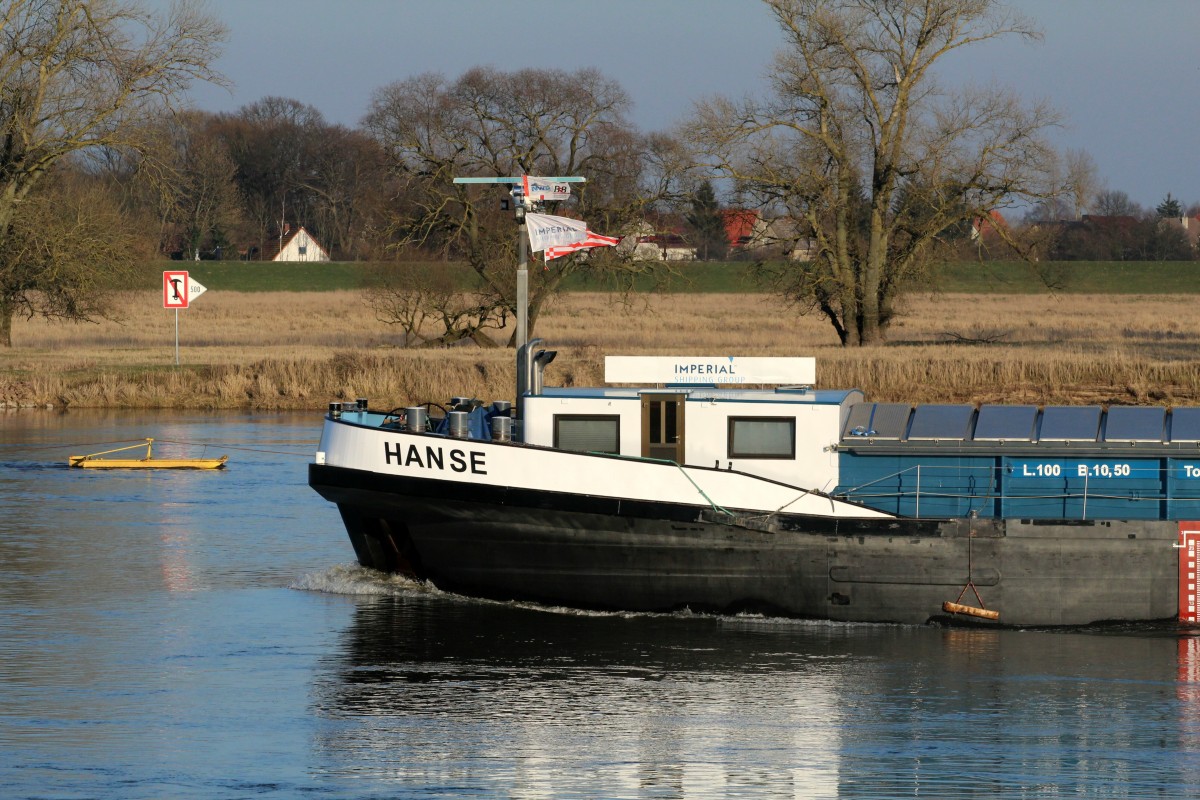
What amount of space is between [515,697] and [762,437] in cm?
552

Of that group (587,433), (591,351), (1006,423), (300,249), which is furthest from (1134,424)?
(300,249)

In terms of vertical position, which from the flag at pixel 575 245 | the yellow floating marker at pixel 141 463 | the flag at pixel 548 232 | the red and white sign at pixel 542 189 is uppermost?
the red and white sign at pixel 542 189

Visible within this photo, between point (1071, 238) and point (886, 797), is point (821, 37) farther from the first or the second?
point (1071, 238)

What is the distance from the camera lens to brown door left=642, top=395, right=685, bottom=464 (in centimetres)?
1975

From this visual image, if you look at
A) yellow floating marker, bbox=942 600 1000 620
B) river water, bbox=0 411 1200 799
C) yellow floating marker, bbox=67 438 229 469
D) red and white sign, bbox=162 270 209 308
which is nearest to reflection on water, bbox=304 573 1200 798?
river water, bbox=0 411 1200 799

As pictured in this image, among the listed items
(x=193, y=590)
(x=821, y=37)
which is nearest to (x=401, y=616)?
(x=193, y=590)

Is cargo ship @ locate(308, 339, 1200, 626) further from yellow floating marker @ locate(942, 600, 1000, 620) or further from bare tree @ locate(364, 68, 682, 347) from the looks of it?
bare tree @ locate(364, 68, 682, 347)

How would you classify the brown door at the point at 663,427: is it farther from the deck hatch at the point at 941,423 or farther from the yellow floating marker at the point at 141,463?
the yellow floating marker at the point at 141,463

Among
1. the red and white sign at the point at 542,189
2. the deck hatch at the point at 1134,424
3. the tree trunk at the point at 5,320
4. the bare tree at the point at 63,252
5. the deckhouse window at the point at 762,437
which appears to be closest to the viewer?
the deck hatch at the point at 1134,424

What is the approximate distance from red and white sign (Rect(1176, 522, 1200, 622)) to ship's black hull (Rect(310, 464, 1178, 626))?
0.35ft

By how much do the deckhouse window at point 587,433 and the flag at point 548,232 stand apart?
232 cm

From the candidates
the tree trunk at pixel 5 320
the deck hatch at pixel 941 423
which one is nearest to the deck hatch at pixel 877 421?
the deck hatch at pixel 941 423

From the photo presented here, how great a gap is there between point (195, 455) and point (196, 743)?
815 inches

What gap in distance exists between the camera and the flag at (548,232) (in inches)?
806
